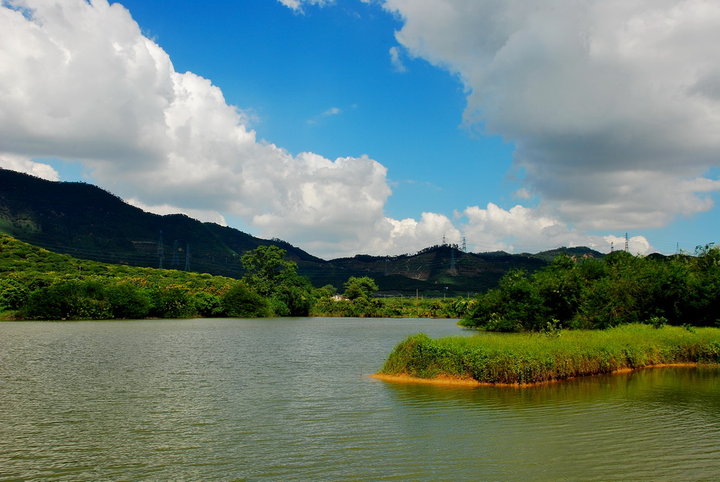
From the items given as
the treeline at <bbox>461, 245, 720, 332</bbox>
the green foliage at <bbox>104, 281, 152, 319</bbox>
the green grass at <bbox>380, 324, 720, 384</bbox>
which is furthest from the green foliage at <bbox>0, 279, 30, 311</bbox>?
the green grass at <bbox>380, 324, 720, 384</bbox>

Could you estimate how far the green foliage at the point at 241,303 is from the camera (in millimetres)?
138000

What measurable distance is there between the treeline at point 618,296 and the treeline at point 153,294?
78733mm

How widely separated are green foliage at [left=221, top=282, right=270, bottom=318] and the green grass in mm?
109188

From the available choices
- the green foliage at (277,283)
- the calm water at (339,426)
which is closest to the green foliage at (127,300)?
the green foliage at (277,283)

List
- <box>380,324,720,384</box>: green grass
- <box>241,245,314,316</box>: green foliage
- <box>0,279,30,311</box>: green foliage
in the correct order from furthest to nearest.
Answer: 1. <box>241,245,314,316</box>: green foliage
2. <box>0,279,30,311</box>: green foliage
3. <box>380,324,720,384</box>: green grass

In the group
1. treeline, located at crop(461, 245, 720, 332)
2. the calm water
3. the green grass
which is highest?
treeline, located at crop(461, 245, 720, 332)

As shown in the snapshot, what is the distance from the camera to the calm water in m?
14.9

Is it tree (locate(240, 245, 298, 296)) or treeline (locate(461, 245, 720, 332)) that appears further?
tree (locate(240, 245, 298, 296))

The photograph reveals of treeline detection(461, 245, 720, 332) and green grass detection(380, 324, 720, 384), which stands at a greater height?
treeline detection(461, 245, 720, 332)

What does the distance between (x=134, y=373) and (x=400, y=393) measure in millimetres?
17778

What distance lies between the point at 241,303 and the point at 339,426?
122619mm

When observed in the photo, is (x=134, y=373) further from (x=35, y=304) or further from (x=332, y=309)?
(x=332, y=309)

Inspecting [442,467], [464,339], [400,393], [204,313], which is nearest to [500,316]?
[464,339]

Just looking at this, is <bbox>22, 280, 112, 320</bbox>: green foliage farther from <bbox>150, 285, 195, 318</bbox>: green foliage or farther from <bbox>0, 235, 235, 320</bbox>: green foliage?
<bbox>150, 285, 195, 318</bbox>: green foliage
